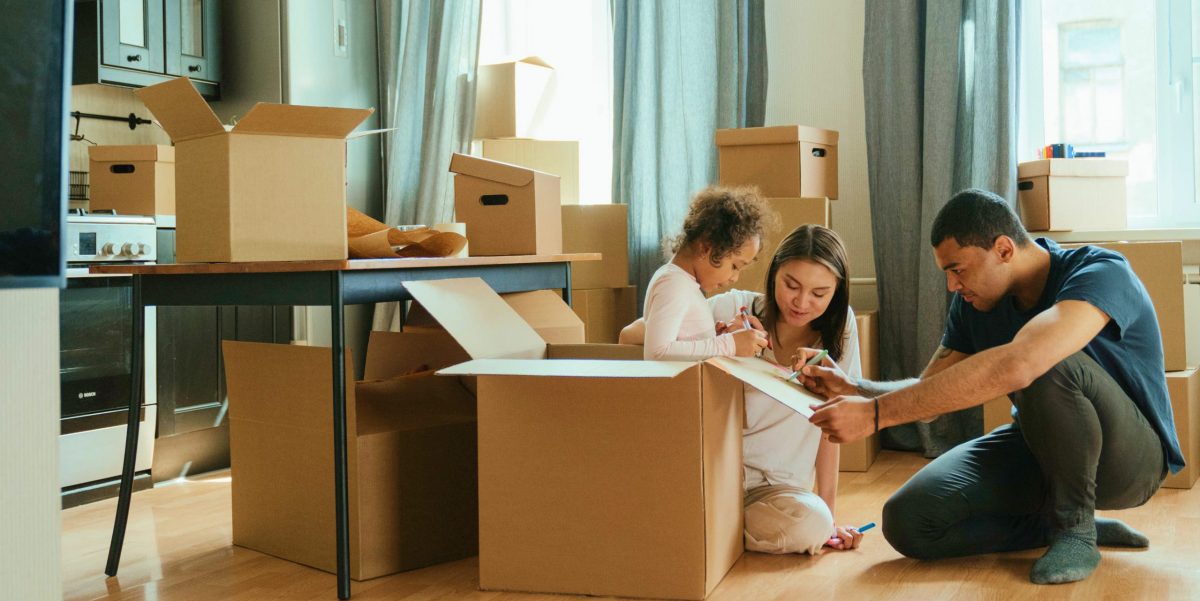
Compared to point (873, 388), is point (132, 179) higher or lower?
higher

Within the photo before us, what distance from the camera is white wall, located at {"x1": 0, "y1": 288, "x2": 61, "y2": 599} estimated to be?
106cm

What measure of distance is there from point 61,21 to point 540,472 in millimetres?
1134

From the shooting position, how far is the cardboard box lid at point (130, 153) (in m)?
3.28

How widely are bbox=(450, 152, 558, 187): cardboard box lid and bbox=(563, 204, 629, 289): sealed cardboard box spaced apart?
952mm

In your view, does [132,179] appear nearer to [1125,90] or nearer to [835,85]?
[835,85]

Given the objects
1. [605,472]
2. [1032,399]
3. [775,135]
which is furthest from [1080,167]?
[605,472]

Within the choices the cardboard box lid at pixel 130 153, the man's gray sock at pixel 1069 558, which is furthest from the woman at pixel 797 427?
the cardboard box lid at pixel 130 153

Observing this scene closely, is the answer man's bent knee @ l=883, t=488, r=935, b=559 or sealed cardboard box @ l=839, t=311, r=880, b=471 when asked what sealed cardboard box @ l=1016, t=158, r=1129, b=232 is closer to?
sealed cardboard box @ l=839, t=311, r=880, b=471

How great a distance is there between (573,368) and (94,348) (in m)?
1.83

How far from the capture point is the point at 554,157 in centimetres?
378

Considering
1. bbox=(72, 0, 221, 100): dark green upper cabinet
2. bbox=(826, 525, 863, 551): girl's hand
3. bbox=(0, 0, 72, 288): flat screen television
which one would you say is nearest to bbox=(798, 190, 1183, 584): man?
bbox=(826, 525, 863, 551): girl's hand

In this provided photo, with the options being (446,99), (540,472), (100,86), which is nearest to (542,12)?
(446,99)

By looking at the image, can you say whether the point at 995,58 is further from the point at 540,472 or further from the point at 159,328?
the point at 159,328

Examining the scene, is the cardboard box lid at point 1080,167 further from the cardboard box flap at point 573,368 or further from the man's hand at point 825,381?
the cardboard box flap at point 573,368
